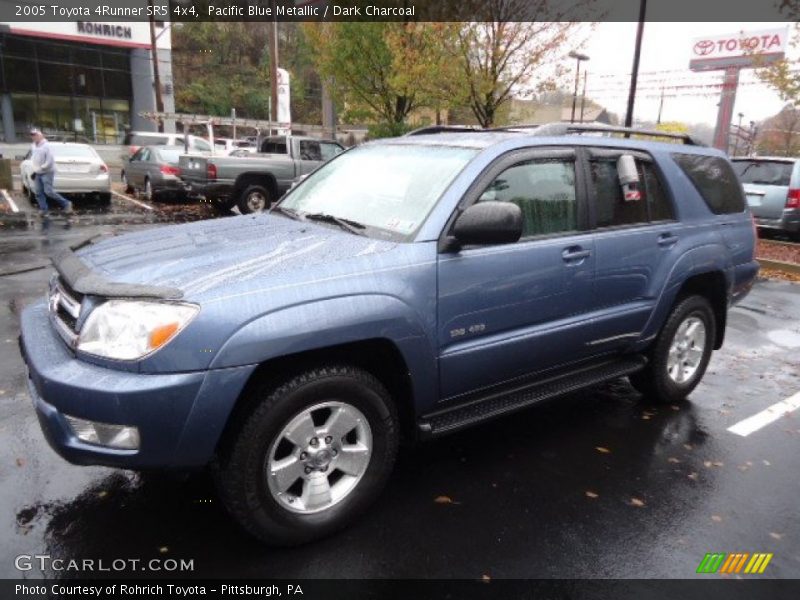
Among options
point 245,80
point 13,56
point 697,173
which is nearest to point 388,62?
point 697,173

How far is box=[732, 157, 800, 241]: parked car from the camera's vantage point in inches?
433

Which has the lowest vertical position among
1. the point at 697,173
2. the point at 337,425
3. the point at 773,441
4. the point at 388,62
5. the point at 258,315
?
the point at 773,441

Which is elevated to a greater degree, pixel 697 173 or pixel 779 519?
pixel 697 173

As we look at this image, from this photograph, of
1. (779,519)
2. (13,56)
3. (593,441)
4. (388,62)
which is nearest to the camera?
(779,519)

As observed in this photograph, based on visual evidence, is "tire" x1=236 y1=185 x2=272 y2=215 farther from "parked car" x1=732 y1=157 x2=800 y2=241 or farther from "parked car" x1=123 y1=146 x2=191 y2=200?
"parked car" x1=732 y1=157 x2=800 y2=241

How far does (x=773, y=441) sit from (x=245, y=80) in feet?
174

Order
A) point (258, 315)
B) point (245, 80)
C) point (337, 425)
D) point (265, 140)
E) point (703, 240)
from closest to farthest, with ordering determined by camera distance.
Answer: point (258, 315)
point (337, 425)
point (703, 240)
point (265, 140)
point (245, 80)

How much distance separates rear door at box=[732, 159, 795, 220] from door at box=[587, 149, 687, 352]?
827 cm

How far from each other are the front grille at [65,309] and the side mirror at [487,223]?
174cm

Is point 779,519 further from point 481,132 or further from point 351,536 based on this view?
point 481,132

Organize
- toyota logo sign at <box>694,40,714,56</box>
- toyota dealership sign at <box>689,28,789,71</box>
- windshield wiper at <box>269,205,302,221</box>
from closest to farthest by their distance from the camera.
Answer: windshield wiper at <box>269,205,302,221</box>
toyota dealership sign at <box>689,28,789,71</box>
toyota logo sign at <box>694,40,714,56</box>

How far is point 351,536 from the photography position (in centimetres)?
288

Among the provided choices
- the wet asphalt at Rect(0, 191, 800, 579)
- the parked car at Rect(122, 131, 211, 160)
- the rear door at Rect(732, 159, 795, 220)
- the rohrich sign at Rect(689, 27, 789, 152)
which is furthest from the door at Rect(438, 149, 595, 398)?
the rohrich sign at Rect(689, 27, 789, 152)

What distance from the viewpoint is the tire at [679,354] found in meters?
4.33
